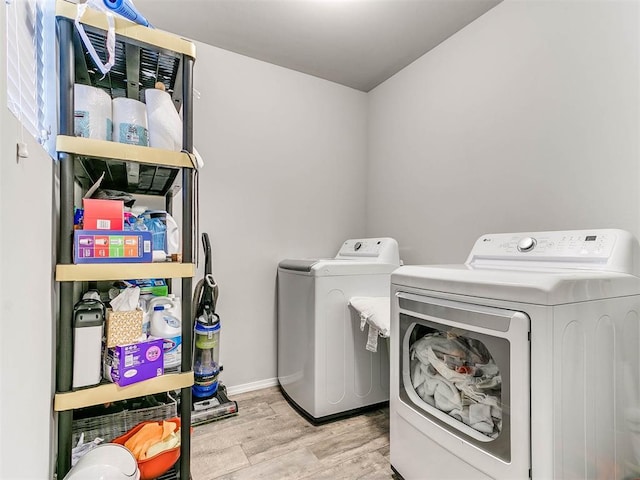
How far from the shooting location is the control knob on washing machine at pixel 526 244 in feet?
4.56

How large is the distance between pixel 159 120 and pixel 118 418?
113 cm

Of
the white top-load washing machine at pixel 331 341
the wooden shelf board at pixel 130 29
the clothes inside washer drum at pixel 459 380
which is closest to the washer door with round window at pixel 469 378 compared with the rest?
the clothes inside washer drum at pixel 459 380

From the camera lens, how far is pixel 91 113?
1.05 metres

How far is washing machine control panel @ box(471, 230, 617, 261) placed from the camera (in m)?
1.18

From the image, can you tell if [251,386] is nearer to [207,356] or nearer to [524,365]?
[207,356]

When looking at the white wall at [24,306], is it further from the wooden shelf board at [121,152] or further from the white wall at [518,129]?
the white wall at [518,129]

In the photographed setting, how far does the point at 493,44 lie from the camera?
1.81 meters

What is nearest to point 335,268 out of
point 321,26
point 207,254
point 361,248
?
point 361,248

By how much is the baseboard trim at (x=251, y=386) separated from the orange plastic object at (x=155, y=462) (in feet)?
3.55

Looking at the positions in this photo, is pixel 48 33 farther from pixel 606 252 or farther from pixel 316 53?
pixel 606 252

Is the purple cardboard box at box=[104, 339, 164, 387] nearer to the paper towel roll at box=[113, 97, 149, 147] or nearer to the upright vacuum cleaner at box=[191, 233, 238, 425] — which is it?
the paper towel roll at box=[113, 97, 149, 147]

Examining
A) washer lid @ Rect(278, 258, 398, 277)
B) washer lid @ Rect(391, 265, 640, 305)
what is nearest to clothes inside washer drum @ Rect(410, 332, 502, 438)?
washer lid @ Rect(391, 265, 640, 305)

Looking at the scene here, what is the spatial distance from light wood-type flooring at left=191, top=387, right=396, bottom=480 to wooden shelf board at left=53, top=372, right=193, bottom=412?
622mm

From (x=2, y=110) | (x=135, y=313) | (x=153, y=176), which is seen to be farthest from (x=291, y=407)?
(x=2, y=110)
